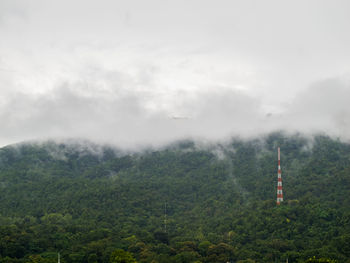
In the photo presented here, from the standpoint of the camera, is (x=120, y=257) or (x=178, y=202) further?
(x=178, y=202)

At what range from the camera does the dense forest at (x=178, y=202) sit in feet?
313

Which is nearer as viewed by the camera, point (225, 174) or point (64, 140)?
point (225, 174)

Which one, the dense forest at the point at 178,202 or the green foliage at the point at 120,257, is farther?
the dense forest at the point at 178,202

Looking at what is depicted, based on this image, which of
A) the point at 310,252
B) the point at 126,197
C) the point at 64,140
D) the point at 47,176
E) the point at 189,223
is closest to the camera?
the point at 310,252

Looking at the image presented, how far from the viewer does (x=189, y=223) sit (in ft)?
418

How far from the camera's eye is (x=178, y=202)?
5738 inches

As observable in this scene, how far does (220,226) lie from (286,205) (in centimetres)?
1807

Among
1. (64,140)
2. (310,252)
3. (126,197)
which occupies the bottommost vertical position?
(310,252)

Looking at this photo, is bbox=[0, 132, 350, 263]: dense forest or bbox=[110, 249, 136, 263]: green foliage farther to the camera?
bbox=[0, 132, 350, 263]: dense forest

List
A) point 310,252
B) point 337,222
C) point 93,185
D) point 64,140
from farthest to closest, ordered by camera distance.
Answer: point 64,140
point 93,185
point 337,222
point 310,252

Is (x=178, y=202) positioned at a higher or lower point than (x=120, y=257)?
→ higher

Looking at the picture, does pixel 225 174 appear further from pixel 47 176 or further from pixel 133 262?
pixel 133 262

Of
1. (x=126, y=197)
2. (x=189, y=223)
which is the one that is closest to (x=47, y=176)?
(x=126, y=197)

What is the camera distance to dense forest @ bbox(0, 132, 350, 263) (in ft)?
313
